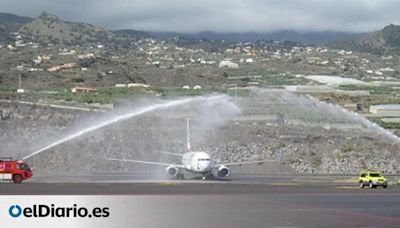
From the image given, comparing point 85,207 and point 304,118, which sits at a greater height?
point 85,207

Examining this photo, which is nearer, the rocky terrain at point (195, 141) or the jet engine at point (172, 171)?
the jet engine at point (172, 171)

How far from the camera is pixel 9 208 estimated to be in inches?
1193

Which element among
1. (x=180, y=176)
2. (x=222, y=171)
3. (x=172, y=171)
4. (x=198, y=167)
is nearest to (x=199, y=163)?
(x=198, y=167)

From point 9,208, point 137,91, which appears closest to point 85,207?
point 9,208

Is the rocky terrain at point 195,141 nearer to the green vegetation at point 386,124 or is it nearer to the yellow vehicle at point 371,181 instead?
the green vegetation at point 386,124

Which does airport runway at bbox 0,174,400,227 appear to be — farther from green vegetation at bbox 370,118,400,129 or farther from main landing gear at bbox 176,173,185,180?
green vegetation at bbox 370,118,400,129

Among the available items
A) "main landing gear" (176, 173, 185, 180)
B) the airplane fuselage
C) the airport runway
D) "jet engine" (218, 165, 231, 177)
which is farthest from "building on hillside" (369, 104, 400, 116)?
the airport runway

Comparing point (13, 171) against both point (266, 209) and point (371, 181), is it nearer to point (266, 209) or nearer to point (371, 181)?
point (371, 181)

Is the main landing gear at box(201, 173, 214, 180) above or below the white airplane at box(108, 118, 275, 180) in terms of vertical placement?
below

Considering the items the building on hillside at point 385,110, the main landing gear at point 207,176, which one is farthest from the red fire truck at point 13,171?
the building on hillside at point 385,110

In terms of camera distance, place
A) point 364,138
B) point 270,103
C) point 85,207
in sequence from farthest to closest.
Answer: point 270,103 → point 364,138 → point 85,207

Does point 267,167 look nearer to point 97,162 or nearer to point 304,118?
point 97,162

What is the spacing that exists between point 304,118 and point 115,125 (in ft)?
113

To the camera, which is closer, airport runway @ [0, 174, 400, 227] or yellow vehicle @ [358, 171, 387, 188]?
airport runway @ [0, 174, 400, 227]
